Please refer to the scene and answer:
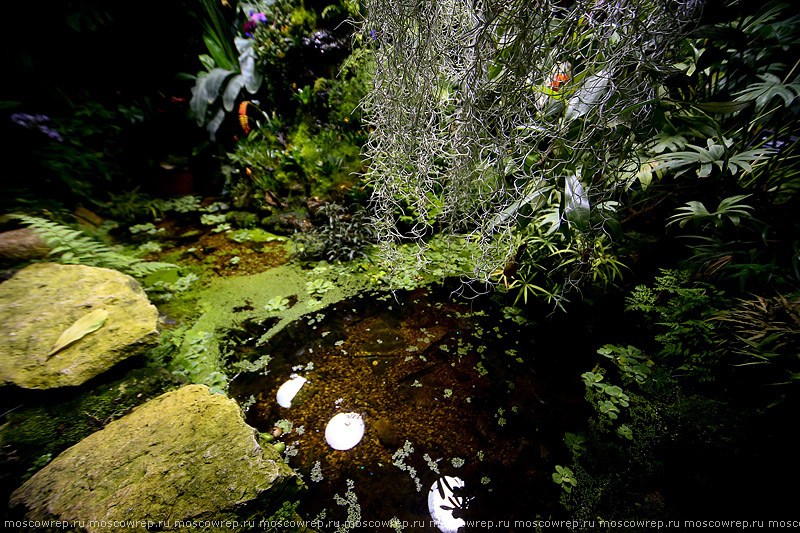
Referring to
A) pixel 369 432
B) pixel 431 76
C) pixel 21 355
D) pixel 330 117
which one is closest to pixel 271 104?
pixel 330 117

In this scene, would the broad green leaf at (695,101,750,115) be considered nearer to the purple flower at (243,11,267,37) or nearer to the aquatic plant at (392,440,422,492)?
the aquatic plant at (392,440,422,492)

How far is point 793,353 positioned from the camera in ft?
3.36

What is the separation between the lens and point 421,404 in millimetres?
1450

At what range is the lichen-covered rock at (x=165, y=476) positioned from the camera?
0.90 m

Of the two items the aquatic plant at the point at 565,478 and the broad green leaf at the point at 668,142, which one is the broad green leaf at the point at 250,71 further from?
the aquatic plant at the point at 565,478

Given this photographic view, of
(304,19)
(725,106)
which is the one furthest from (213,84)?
(725,106)

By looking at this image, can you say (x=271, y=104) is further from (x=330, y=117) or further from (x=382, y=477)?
(x=382, y=477)

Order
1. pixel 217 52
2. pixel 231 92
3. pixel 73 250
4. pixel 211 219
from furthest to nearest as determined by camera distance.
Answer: pixel 217 52 → pixel 231 92 → pixel 211 219 → pixel 73 250

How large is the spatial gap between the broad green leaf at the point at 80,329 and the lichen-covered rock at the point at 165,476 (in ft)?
1.66

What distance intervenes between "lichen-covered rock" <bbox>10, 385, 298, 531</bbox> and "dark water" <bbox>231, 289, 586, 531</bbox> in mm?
245

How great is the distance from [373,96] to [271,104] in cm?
254

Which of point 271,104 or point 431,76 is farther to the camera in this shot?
point 271,104

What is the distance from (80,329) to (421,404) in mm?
1667

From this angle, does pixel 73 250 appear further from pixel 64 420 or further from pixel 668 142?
pixel 668 142
